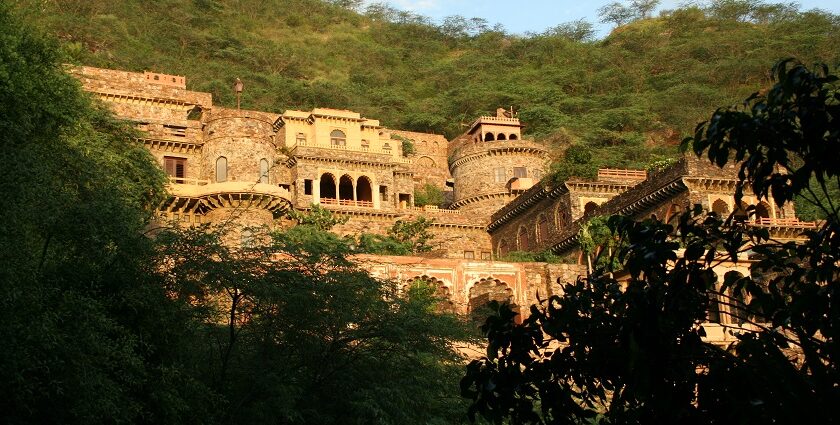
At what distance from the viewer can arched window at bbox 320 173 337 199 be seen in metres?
49.5

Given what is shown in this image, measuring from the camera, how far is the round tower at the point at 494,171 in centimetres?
5462

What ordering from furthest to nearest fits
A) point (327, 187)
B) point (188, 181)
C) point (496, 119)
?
point (496, 119) → point (327, 187) → point (188, 181)

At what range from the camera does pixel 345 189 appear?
1999 inches

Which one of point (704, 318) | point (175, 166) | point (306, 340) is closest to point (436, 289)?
point (175, 166)

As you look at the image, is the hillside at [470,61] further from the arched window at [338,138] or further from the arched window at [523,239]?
the arched window at [338,138]

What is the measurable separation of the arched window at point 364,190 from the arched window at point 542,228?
831 centimetres

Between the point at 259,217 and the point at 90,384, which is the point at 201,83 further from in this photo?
the point at 90,384

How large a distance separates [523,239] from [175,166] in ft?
55.4

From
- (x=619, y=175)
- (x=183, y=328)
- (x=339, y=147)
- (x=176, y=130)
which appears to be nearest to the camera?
(x=183, y=328)

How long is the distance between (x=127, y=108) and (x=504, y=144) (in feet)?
67.5

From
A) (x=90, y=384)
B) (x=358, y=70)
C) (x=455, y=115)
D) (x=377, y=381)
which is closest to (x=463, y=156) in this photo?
(x=455, y=115)

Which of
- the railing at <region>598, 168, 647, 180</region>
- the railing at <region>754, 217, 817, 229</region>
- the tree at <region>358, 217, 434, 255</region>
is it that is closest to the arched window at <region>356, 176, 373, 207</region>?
the tree at <region>358, 217, 434, 255</region>

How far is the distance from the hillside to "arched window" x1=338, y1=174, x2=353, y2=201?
14.7m

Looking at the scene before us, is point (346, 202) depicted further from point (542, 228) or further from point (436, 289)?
point (436, 289)
